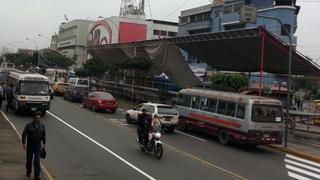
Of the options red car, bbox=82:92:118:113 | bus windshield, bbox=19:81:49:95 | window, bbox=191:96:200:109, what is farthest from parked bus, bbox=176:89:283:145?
red car, bbox=82:92:118:113

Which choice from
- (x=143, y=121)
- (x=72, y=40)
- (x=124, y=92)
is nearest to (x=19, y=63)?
(x=72, y=40)

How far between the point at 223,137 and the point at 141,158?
7837 millimetres

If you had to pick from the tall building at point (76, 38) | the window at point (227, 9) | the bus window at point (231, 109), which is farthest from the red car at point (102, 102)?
the tall building at point (76, 38)

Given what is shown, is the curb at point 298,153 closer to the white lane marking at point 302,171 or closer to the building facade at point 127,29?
the white lane marking at point 302,171

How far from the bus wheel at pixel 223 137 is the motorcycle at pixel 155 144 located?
20.8 feet

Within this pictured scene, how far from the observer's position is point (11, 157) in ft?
49.8

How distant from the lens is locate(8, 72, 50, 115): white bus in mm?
29922

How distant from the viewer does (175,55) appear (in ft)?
149

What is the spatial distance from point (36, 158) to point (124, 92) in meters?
45.0

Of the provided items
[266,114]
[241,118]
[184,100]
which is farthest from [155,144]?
[184,100]

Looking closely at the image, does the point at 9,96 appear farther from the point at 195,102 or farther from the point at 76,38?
the point at 76,38

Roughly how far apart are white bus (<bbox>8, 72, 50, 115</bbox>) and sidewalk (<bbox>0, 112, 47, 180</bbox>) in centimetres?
819

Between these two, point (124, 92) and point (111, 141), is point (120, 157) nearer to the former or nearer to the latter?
point (111, 141)

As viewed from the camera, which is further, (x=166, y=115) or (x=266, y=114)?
(x=166, y=115)
